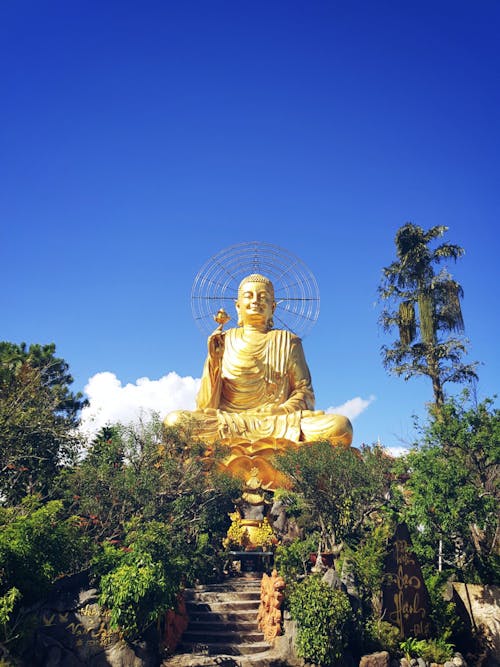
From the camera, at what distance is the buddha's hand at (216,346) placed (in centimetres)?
1809

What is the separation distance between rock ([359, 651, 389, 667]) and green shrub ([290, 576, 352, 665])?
34 centimetres

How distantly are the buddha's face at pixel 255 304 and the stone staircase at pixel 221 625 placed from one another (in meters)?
10.8

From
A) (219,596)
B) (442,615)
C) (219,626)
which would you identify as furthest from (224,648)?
(442,615)

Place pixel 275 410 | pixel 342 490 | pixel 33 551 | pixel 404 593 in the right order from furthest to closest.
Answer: pixel 275 410 < pixel 342 490 < pixel 404 593 < pixel 33 551

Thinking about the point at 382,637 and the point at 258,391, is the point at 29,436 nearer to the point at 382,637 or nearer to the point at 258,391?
the point at 382,637

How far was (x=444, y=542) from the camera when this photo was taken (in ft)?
38.4

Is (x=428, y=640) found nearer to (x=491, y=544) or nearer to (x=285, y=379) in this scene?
(x=491, y=544)

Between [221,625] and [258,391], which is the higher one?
[258,391]

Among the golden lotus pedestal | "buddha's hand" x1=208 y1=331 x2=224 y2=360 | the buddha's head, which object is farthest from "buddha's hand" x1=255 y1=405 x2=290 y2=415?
the buddha's head

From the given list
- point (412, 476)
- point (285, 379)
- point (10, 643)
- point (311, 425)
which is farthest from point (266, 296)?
point (10, 643)

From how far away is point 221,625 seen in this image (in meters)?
10.0

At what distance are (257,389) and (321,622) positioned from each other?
10.8 m

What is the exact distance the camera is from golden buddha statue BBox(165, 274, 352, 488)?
55.5 ft

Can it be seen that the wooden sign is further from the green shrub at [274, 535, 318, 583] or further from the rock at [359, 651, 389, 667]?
the green shrub at [274, 535, 318, 583]
